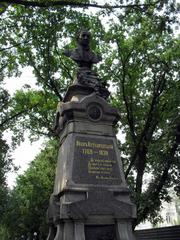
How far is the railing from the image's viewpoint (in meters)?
15.9

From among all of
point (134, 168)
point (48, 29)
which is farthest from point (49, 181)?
point (48, 29)

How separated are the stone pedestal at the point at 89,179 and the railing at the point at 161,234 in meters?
9.45

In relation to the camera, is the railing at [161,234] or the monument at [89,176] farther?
the railing at [161,234]

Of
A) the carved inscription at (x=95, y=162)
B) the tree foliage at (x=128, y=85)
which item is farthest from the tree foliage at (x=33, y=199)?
the carved inscription at (x=95, y=162)

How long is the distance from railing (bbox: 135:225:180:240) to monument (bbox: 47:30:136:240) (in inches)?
372

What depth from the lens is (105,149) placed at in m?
8.50

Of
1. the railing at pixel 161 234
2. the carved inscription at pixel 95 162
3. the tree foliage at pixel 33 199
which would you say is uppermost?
the tree foliage at pixel 33 199

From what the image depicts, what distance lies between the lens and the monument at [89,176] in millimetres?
7125

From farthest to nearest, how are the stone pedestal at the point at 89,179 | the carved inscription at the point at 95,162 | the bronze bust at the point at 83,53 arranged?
the bronze bust at the point at 83,53
the carved inscription at the point at 95,162
the stone pedestal at the point at 89,179

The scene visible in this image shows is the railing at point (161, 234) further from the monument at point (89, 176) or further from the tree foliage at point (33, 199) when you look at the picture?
the monument at point (89, 176)

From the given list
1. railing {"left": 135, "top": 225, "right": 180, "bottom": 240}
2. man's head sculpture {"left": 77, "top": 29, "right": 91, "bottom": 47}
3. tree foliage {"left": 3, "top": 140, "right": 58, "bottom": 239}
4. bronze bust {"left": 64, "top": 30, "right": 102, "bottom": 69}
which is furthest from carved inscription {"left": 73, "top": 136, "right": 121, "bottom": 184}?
tree foliage {"left": 3, "top": 140, "right": 58, "bottom": 239}

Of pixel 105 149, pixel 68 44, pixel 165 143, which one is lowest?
pixel 105 149

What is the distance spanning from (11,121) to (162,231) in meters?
11.2

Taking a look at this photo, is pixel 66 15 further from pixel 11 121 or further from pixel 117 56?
pixel 11 121
